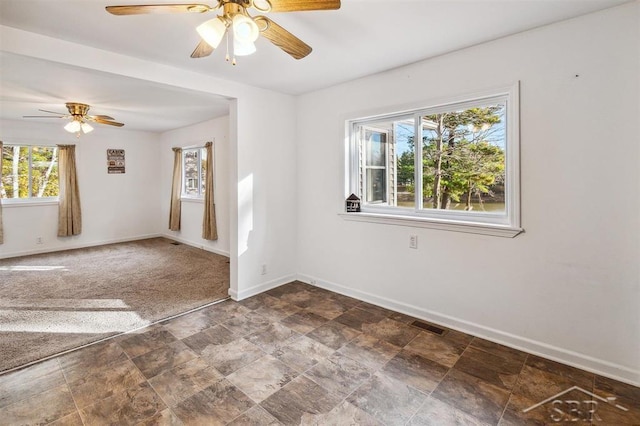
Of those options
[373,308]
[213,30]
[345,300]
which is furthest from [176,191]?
[213,30]

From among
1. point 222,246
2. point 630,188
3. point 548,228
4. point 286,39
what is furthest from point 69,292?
point 630,188

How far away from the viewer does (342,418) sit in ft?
5.79

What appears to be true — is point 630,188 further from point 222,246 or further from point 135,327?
point 222,246

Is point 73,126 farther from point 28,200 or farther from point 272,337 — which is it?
point 272,337

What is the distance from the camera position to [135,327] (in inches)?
112

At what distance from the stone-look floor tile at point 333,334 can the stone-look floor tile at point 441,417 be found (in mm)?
850

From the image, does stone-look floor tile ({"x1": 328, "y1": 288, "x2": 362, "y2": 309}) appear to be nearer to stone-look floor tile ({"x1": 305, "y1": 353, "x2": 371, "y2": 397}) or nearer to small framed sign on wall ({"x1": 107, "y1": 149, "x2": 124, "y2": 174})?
stone-look floor tile ({"x1": 305, "y1": 353, "x2": 371, "y2": 397})

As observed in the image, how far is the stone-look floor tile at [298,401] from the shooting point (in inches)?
70.7

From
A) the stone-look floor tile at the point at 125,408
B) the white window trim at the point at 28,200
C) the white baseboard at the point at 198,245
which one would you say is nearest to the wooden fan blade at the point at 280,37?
the stone-look floor tile at the point at 125,408

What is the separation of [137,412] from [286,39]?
7.82 ft

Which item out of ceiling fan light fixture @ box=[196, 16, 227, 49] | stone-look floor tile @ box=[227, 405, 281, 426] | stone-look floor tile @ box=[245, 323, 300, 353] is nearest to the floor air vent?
stone-look floor tile @ box=[245, 323, 300, 353]

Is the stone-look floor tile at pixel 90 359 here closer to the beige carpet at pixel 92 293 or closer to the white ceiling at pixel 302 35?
the beige carpet at pixel 92 293

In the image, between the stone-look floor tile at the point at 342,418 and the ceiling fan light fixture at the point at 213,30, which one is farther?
the stone-look floor tile at the point at 342,418

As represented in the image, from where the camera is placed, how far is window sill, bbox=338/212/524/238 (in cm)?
247
